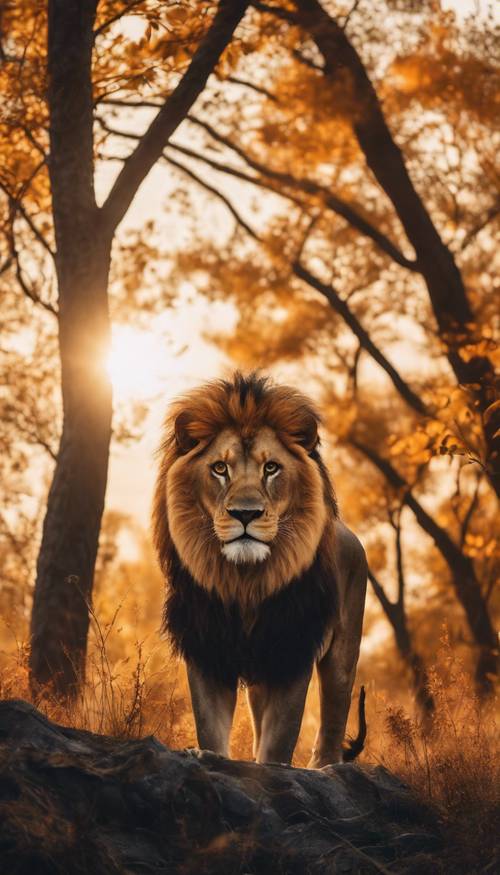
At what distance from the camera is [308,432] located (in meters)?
6.24

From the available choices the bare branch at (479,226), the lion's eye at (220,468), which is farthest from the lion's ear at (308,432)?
the bare branch at (479,226)

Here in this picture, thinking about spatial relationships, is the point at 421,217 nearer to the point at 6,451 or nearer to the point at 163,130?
the point at 163,130

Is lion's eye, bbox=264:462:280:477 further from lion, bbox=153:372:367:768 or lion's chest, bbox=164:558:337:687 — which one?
lion's chest, bbox=164:558:337:687

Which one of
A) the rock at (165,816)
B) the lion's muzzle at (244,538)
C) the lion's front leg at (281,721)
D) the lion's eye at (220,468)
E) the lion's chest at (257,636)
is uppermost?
the lion's eye at (220,468)

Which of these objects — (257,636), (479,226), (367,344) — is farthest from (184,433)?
(479,226)

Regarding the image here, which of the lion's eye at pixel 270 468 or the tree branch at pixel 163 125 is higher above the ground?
the tree branch at pixel 163 125

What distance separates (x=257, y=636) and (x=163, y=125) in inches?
164

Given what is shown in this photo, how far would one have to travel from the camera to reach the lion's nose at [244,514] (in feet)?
18.6

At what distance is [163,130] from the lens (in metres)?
8.78

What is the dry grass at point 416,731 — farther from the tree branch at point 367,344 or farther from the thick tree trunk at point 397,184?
the tree branch at point 367,344

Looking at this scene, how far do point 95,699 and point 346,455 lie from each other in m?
16.6

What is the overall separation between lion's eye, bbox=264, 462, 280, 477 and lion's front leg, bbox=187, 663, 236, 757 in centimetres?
96

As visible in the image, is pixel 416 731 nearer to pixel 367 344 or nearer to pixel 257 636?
pixel 257 636

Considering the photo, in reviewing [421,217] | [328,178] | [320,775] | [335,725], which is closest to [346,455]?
[328,178]
